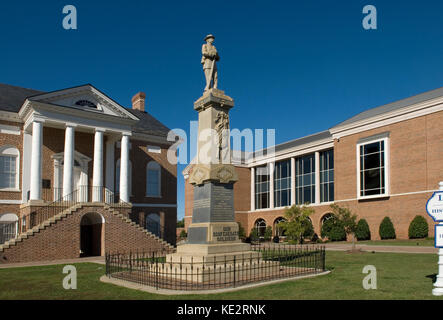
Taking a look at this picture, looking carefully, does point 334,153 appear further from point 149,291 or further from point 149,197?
point 149,291

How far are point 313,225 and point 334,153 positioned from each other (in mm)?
7800

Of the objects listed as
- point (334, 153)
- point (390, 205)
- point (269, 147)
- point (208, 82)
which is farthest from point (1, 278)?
point (269, 147)

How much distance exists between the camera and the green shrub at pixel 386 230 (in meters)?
33.0

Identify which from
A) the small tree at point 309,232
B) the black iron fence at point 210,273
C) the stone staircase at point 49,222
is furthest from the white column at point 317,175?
the black iron fence at point 210,273

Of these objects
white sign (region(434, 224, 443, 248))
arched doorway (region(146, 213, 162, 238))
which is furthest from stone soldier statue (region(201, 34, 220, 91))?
arched doorway (region(146, 213, 162, 238))

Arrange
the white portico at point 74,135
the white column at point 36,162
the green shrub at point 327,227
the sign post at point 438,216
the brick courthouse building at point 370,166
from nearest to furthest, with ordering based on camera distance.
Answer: the sign post at point 438,216, the white column at point 36,162, the white portico at point 74,135, the brick courthouse building at point 370,166, the green shrub at point 327,227

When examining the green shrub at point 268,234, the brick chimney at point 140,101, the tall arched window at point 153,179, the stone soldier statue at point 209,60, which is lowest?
the green shrub at point 268,234

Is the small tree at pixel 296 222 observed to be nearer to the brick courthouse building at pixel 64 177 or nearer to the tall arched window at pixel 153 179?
the brick courthouse building at pixel 64 177

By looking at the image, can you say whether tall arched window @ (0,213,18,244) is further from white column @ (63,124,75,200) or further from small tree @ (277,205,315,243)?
small tree @ (277,205,315,243)

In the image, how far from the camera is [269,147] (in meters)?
50.9

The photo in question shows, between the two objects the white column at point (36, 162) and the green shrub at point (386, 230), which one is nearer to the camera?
the white column at point (36, 162)

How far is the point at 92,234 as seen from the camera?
27172 mm

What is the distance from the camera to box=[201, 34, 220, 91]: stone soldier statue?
1541cm

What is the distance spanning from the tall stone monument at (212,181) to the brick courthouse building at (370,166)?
2236 cm
